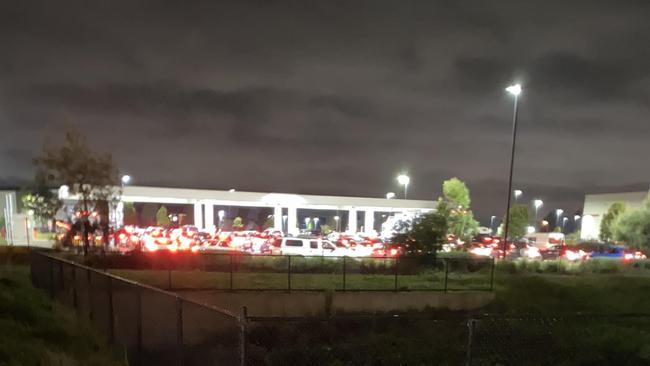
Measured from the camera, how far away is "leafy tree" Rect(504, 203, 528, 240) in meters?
59.2

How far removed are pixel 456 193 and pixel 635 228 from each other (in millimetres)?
14172

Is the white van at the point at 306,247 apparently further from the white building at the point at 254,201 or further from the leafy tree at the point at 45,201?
the white building at the point at 254,201

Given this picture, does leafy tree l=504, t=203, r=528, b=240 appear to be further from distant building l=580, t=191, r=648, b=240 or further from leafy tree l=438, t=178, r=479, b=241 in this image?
leafy tree l=438, t=178, r=479, b=241

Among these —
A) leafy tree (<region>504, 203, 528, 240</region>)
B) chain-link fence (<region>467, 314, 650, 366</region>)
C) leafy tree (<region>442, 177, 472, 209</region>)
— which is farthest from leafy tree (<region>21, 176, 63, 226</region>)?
leafy tree (<region>504, 203, 528, 240</region>)

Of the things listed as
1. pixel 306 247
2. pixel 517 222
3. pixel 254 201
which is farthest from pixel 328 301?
pixel 517 222

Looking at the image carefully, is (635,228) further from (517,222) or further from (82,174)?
(82,174)

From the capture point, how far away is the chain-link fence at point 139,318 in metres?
6.91

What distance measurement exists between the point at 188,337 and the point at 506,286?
42.1 feet

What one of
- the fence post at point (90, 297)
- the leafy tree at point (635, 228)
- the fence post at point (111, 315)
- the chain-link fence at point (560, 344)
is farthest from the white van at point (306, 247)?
the leafy tree at point (635, 228)

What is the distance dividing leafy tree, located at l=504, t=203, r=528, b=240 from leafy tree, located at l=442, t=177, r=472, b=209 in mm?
18052

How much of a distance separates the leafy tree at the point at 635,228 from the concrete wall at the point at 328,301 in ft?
82.5

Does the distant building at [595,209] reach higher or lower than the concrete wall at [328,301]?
lower

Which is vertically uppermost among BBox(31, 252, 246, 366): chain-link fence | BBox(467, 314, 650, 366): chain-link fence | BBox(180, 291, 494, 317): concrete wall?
BBox(31, 252, 246, 366): chain-link fence

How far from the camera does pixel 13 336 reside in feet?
22.0
